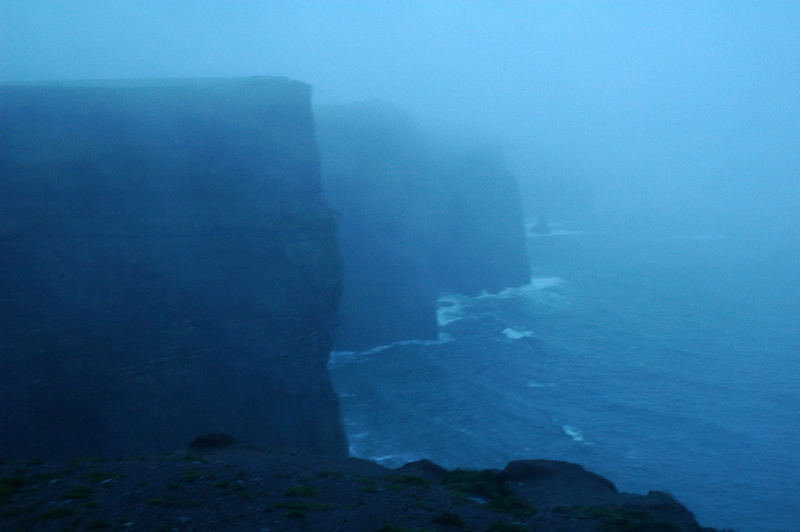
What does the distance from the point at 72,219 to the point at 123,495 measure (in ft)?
37.4

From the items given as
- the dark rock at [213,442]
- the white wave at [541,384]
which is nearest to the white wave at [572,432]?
the white wave at [541,384]

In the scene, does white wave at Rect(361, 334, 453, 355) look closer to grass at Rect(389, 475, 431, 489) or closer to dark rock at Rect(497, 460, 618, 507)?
dark rock at Rect(497, 460, 618, 507)

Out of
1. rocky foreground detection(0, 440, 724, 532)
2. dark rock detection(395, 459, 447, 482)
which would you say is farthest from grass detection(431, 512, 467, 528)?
dark rock detection(395, 459, 447, 482)

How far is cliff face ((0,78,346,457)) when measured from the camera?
A: 60.9 ft

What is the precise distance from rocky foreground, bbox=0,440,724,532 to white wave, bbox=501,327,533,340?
1009 inches

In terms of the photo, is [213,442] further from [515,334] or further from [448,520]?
[515,334]

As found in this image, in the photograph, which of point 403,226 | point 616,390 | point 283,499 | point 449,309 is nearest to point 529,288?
point 449,309

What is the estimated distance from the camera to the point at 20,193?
1953 cm

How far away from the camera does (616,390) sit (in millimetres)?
31984

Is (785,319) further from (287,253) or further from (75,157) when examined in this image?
(75,157)

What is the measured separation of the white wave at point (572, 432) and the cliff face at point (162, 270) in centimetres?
881

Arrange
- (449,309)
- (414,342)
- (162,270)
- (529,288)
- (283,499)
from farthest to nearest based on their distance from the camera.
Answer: (529,288), (449,309), (414,342), (162,270), (283,499)

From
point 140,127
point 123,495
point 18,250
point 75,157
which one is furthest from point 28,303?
point 123,495

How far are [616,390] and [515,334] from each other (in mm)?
10480
